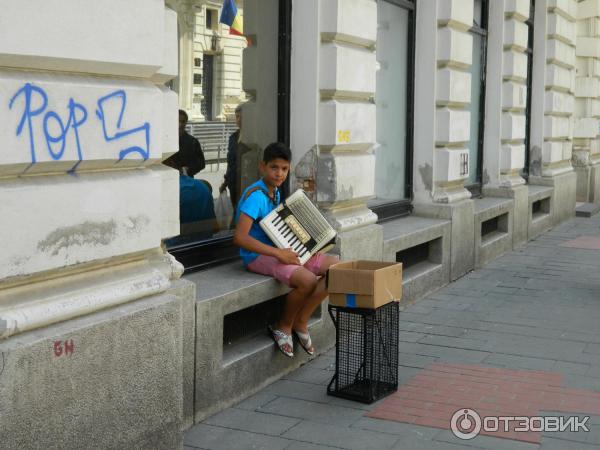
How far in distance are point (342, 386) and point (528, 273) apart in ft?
17.8

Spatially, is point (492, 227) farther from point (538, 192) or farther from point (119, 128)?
point (119, 128)

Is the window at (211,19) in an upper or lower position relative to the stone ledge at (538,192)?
upper

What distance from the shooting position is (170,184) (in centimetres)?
524

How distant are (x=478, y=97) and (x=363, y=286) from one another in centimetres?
748

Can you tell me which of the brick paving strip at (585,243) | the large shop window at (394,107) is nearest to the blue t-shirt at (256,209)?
the large shop window at (394,107)

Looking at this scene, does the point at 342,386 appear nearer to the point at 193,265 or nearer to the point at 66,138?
the point at 193,265

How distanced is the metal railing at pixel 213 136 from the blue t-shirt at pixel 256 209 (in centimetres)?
57

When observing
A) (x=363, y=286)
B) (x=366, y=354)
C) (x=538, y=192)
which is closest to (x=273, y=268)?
(x=363, y=286)

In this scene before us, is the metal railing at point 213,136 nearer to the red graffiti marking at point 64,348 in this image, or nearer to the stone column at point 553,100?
the red graffiti marking at point 64,348

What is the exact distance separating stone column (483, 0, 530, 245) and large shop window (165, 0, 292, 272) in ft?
19.5

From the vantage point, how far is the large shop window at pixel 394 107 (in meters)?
9.68

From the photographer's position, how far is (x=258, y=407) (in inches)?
229

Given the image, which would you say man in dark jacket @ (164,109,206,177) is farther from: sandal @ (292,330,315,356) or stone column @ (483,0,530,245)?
stone column @ (483,0,530,245)

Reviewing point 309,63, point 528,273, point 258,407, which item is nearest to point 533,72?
point 528,273
